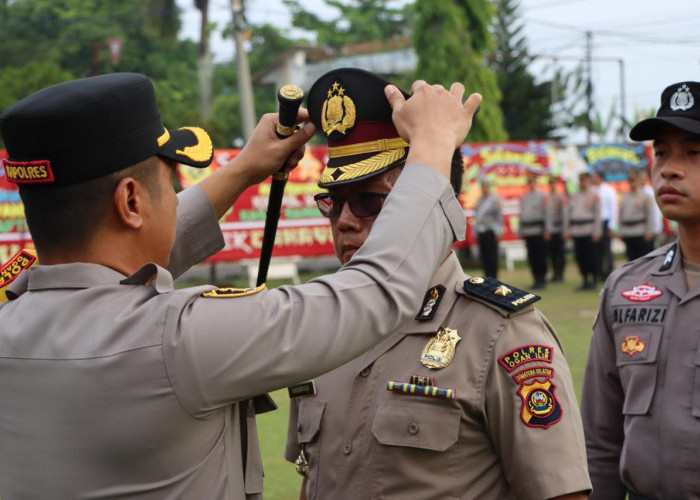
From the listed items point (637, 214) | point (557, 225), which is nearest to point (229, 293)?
point (637, 214)

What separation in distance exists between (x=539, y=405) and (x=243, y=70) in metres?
19.3

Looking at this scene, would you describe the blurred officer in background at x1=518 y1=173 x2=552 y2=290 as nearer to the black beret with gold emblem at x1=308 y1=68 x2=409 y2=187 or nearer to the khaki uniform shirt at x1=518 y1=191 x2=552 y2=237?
the khaki uniform shirt at x1=518 y1=191 x2=552 y2=237

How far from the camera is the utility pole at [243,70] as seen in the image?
20672 mm

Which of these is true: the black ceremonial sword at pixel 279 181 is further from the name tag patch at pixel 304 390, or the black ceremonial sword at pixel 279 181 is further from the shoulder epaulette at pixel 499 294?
the shoulder epaulette at pixel 499 294

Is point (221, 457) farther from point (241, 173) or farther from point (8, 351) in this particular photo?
point (241, 173)

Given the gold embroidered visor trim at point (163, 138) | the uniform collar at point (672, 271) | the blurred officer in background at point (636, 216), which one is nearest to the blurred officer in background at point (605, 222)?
the blurred officer in background at point (636, 216)

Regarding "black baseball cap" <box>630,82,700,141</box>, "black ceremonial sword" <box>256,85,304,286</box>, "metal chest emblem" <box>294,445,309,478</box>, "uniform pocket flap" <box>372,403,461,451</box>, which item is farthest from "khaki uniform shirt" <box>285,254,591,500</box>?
"black baseball cap" <box>630,82,700,141</box>

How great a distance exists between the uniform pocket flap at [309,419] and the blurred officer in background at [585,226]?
1529 centimetres

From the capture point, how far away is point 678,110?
3357 millimetres

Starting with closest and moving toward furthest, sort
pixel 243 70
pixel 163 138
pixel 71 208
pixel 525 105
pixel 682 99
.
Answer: pixel 71 208
pixel 163 138
pixel 682 99
pixel 243 70
pixel 525 105

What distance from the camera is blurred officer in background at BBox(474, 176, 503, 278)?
18391 mm

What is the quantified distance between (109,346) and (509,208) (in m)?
19.6

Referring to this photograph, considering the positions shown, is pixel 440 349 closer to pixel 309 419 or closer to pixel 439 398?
pixel 439 398

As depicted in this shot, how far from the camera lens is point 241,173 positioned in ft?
9.29
